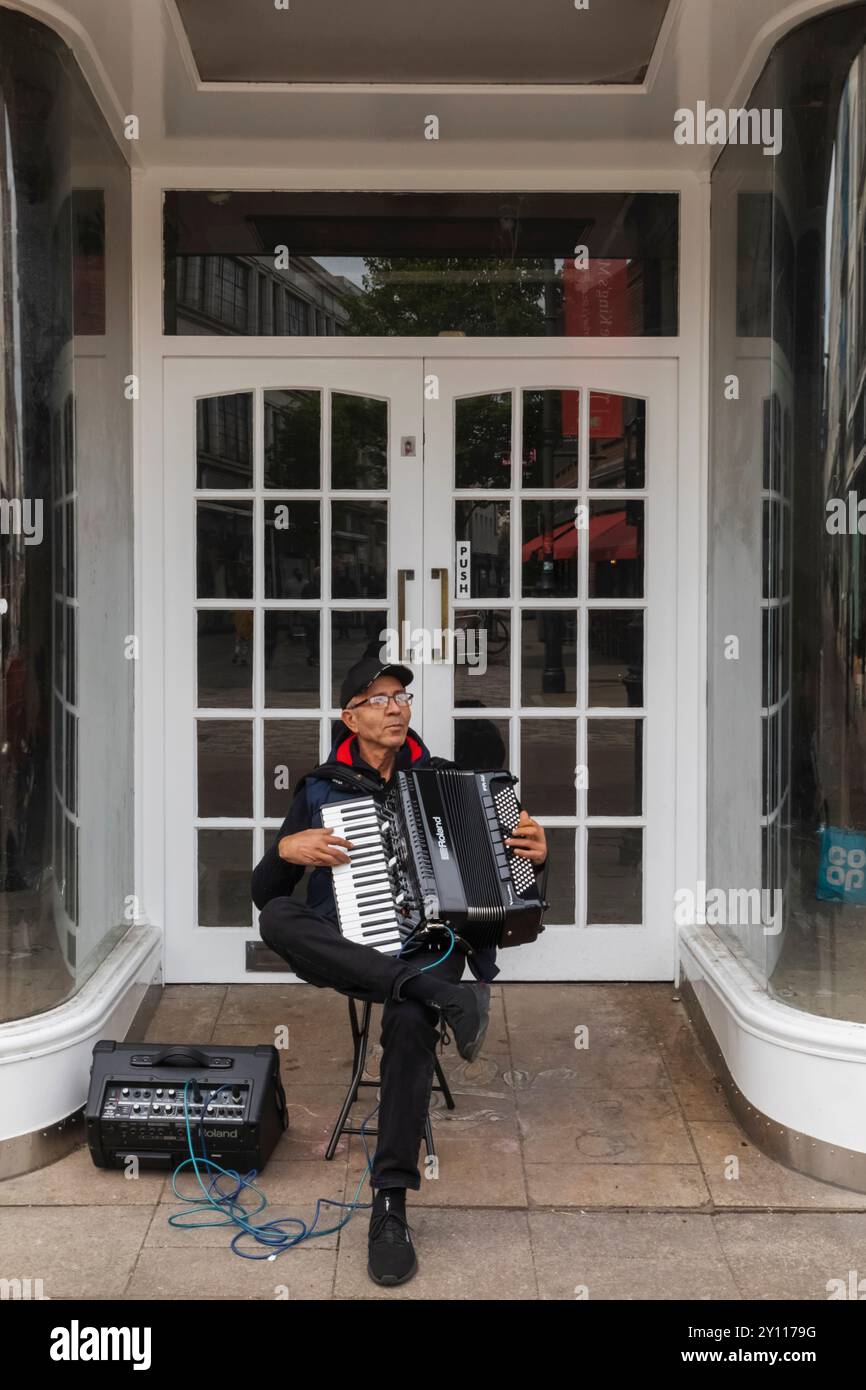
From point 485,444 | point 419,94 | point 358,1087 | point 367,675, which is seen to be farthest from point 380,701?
point 419,94

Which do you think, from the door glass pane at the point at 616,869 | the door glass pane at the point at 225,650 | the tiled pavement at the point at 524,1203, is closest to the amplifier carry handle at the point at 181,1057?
the tiled pavement at the point at 524,1203

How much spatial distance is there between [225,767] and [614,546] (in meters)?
1.63

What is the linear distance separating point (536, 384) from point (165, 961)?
8.21 feet

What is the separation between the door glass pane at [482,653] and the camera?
475cm

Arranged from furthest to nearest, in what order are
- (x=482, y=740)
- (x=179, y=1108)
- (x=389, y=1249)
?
(x=482, y=740)
(x=179, y=1108)
(x=389, y=1249)

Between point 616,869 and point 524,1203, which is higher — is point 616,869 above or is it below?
above

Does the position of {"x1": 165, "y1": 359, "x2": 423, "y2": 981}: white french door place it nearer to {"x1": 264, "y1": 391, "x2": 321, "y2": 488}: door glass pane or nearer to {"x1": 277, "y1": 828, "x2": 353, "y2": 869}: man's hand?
{"x1": 264, "y1": 391, "x2": 321, "y2": 488}: door glass pane

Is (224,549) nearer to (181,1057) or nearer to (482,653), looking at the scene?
(482,653)

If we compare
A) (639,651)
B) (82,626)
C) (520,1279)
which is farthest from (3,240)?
(520,1279)

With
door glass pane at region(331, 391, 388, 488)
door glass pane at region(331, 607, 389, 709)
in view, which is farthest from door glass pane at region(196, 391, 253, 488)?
door glass pane at region(331, 607, 389, 709)

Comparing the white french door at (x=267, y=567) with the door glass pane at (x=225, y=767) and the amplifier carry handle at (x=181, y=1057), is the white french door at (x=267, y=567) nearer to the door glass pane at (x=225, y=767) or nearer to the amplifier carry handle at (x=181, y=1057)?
the door glass pane at (x=225, y=767)

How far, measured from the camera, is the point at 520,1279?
2.96 m

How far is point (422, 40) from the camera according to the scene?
3.78 metres

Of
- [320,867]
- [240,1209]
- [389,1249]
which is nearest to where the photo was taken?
[389,1249]
